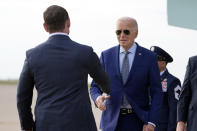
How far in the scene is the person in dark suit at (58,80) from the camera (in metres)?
5.06

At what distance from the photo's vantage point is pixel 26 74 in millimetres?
5152

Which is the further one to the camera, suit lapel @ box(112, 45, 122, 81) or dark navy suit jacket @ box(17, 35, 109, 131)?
suit lapel @ box(112, 45, 122, 81)

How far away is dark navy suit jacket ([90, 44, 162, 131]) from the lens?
6648 mm

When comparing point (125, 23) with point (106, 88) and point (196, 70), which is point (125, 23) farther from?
point (106, 88)

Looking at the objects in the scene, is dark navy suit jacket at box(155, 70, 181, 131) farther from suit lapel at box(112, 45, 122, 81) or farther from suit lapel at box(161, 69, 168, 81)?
suit lapel at box(112, 45, 122, 81)

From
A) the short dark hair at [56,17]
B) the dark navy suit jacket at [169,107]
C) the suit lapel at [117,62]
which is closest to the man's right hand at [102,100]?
the suit lapel at [117,62]

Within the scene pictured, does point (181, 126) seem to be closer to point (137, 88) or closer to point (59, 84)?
point (137, 88)

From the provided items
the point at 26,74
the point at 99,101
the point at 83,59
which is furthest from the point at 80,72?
the point at 99,101

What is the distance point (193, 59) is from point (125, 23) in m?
1.03

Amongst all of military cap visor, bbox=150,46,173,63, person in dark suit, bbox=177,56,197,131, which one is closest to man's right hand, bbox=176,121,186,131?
person in dark suit, bbox=177,56,197,131

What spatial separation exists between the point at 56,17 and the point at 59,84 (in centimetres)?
53

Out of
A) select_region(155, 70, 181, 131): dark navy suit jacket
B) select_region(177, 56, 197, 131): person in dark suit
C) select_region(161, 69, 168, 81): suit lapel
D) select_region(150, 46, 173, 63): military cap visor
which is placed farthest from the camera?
select_region(150, 46, 173, 63): military cap visor

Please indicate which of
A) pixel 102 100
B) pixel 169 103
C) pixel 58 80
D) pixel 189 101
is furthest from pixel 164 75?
pixel 58 80

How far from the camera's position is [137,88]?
6.71 m
